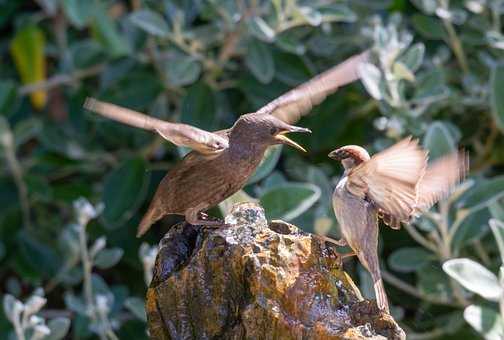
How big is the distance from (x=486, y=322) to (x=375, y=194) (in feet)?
2.10

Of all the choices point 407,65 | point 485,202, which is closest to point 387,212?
point 485,202

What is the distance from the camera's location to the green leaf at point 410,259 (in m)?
4.01

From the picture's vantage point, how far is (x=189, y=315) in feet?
7.98

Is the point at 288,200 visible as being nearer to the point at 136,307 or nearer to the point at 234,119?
the point at 136,307

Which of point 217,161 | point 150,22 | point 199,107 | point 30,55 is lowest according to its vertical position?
point 30,55

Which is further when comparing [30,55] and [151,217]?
[30,55]

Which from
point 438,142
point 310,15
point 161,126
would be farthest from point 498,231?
point 310,15

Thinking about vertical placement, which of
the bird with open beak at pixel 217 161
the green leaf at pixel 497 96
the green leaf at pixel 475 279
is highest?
the bird with open beak at pixel 217 161

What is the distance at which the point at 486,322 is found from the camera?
3109 mm

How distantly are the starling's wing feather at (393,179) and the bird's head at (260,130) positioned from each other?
0.65 ft

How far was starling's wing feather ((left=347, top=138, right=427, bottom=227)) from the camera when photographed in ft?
8.02

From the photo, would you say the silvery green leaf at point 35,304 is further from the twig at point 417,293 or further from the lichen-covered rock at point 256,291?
the twig at point 417,293

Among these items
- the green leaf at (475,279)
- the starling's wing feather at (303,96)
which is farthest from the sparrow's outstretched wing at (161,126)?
the green leaf at (475,279)

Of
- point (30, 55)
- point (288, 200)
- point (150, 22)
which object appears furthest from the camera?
point (30, 55)
